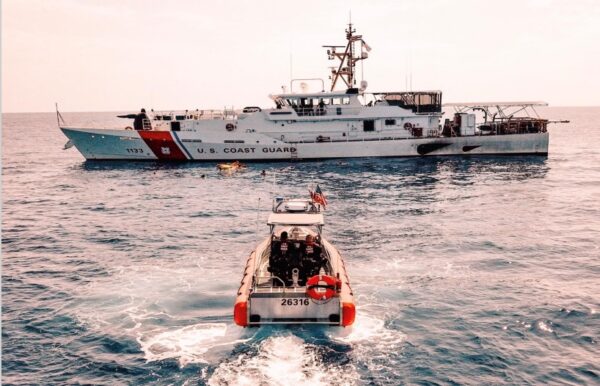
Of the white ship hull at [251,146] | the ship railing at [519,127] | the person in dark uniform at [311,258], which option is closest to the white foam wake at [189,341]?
the person in dark uniform at [311,258]

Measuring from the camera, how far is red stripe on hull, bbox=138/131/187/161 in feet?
190

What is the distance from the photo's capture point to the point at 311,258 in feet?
56.0

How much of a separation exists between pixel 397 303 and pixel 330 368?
219 inches

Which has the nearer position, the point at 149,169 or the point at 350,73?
the point at 149,169

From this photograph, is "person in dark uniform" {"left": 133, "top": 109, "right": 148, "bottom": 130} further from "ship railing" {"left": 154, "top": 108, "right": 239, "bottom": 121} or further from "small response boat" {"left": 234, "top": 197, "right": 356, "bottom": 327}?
"small response boat" {"left": 234, "top": 197, "right": 356, "bottom": 327}

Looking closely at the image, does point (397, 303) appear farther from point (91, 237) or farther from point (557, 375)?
point (91, 237)

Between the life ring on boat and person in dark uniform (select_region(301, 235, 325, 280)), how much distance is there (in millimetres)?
2122

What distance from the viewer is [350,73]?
212 feet

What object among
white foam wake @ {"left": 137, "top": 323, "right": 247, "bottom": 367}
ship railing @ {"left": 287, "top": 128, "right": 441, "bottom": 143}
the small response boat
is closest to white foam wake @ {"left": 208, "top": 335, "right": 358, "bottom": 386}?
Answer: the small response boat

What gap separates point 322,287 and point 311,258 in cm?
270

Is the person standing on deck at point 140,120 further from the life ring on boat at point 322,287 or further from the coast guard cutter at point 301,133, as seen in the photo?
the life ring on boat at point 322,287

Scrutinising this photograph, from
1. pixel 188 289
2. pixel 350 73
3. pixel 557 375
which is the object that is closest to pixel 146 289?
pixel 188 289

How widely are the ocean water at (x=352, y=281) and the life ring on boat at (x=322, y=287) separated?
4.54 feet

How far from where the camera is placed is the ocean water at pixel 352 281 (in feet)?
45.7
